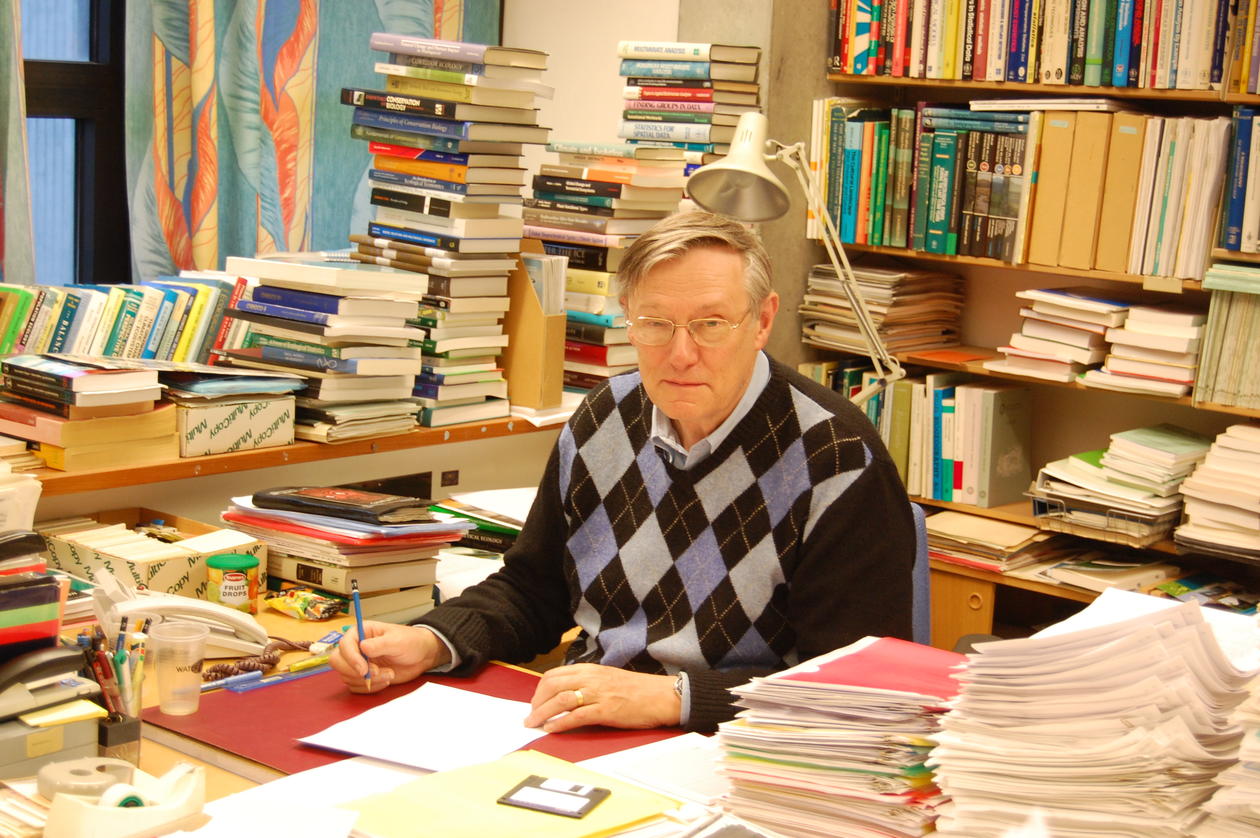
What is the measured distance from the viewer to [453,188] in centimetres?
310

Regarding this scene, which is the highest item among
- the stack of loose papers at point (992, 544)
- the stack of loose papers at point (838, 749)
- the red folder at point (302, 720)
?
the stack of loose papers at point (838, 749)

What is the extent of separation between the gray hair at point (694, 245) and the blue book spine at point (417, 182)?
1281 mm

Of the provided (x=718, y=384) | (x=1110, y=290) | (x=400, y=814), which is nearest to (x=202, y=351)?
(x=718, y=384)

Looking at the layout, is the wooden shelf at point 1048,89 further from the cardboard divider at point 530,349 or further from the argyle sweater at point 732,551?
the argyle sweater at point 732,551

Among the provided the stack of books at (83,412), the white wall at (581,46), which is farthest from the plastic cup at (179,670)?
the white wall at (581,46)

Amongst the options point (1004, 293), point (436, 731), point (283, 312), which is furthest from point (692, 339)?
point (1004, 293)

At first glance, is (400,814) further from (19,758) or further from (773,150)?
(773,150)

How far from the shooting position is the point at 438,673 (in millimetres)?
1867

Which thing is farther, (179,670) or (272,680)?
(272,680)

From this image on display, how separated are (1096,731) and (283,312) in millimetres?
2128

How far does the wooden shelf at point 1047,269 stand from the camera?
10.6 ft

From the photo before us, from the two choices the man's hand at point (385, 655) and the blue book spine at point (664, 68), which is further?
the blue book spine at point (664, 68)

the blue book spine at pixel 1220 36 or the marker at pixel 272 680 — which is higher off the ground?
the blue book spine at pixel 1220 36

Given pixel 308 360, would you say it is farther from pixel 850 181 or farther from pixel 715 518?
pixel 850 181
